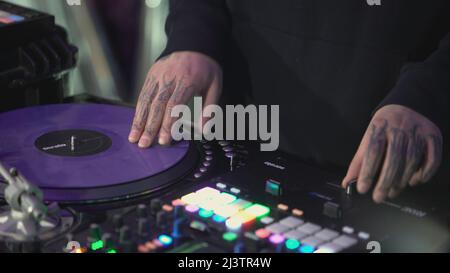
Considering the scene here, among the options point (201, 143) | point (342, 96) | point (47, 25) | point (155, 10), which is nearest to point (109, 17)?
point (155, 10)

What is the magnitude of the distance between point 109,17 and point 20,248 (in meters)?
1.41

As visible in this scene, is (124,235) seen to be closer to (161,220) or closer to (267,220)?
(161,220)

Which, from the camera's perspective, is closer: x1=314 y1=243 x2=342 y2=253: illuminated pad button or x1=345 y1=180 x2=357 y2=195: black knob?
x1=314 y1=243 x2=342 y2=253: illuminated pad button

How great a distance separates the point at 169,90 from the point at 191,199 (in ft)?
1.18

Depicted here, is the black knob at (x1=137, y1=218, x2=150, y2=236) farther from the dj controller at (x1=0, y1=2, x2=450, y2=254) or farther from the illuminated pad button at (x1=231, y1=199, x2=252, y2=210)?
the illuminated pad button at (x1=231, y1=199, x2=252, y2=210)

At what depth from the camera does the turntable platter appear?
3.34ft

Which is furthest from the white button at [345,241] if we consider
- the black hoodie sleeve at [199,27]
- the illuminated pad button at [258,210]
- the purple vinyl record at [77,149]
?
the black hoodie sleeve at [199,27]

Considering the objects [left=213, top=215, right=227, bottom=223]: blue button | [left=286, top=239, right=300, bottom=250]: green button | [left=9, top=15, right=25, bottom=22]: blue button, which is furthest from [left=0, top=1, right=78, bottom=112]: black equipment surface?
[left=286, top=239, right=300, bottom=250]: green button

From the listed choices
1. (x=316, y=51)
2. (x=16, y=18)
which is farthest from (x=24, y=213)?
(x=316, y=51)

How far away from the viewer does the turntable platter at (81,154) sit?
3.34 ft

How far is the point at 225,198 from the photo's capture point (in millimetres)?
979

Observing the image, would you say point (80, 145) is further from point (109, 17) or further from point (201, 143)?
point (109, 17)

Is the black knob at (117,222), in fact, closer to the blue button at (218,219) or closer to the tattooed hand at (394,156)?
the blue button at (218,219)

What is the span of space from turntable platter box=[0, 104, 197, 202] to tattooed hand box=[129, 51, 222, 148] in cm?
3
